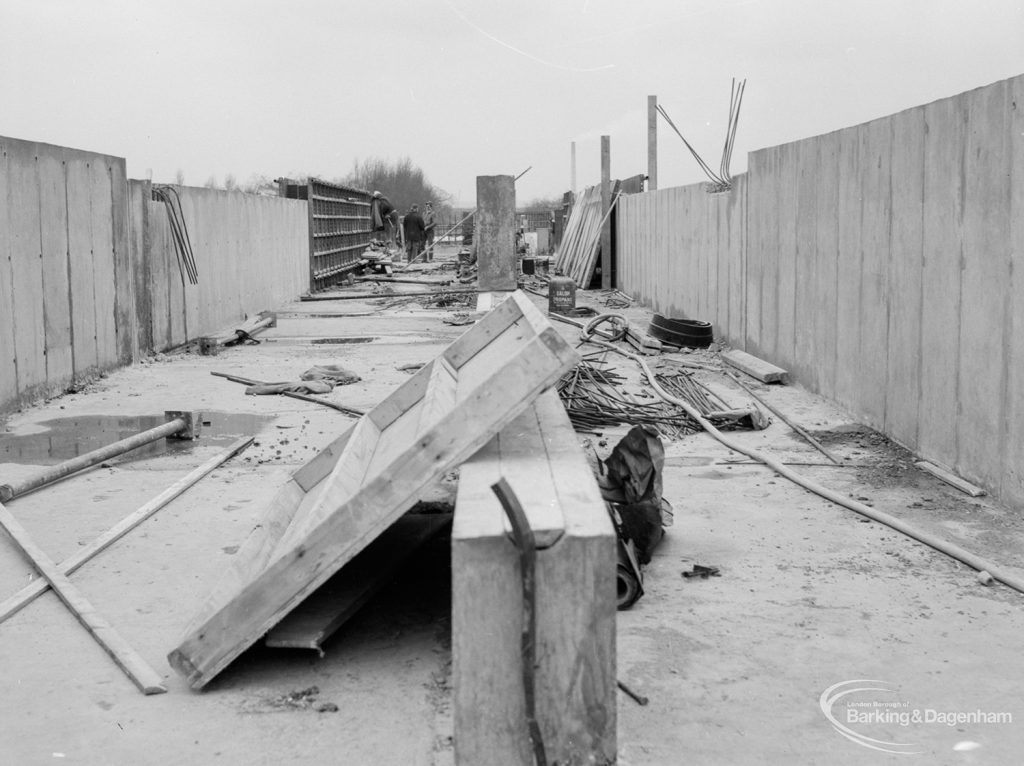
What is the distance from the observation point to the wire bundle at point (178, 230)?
49.9 feet

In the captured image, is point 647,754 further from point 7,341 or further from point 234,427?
point 7,341

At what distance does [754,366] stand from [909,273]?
3941 millimetres

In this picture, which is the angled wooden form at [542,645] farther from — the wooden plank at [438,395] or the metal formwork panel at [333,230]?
the metal formwork panel at [333,230]

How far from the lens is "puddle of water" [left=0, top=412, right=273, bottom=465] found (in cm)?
877

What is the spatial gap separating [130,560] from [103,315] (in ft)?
25.1

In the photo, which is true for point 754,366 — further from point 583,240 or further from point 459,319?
point 583,240

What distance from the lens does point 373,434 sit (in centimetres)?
607

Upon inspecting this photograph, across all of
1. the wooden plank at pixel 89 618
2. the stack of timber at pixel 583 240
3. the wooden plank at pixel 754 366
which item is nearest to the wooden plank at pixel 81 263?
the wooden plank at pixel 89 618

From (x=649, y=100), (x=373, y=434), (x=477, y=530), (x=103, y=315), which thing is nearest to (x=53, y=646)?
(x=373, y=434)

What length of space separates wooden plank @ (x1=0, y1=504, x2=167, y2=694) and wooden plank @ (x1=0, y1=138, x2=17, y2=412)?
14.1 ft

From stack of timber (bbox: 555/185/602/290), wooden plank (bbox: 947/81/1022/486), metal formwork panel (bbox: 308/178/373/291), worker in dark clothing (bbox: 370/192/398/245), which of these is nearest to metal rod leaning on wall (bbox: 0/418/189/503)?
wooden plank (bbox: 947/81/1022/486)

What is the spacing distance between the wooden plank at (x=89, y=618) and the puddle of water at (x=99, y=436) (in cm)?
223

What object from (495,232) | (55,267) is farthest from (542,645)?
(495,232)

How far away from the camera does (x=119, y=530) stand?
6.46 meters
